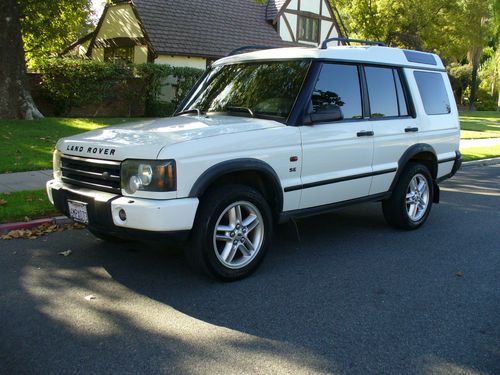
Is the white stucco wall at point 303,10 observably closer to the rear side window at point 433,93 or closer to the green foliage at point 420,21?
the green foliage at point 420,21

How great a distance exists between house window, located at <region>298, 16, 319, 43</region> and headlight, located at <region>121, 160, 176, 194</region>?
27137 millimetres

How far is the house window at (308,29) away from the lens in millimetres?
29906

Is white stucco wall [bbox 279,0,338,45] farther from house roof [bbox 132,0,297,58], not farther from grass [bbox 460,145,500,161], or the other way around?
grass [bbox 460,145,500,161]

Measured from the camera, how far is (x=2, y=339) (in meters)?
3.53

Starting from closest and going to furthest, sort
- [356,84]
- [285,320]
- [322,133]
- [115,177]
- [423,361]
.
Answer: [423,361] < [285,320] < [115,177] < [322,133] < [356,84]

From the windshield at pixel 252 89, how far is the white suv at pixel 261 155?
0.01m

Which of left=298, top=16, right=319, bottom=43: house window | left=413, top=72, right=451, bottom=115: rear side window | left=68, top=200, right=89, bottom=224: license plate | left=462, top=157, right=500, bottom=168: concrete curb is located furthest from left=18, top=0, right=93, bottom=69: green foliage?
left=68, top=200, right=89, bottom=224: license plate

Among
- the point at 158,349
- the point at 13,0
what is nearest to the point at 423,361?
the point at 158,349

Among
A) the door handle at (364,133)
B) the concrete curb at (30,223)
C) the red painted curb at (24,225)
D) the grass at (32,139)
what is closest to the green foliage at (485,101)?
the grass at (32,139)

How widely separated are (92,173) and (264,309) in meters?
1.86

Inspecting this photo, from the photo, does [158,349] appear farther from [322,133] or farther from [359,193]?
[359,193]

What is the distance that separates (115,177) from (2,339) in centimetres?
145

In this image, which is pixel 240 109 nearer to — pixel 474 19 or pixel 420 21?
pixel 420 21

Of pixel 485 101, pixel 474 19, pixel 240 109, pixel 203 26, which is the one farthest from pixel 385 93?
pixel 485 101
